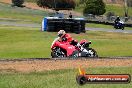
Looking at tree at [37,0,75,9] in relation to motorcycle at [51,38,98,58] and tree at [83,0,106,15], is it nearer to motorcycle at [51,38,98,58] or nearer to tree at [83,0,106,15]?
tree at [83,0,106,15]

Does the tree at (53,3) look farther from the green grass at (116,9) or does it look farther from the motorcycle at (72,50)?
the motorcycle at (72,50)

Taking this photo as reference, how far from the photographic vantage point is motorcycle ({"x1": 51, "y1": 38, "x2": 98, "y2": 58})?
19453 mm

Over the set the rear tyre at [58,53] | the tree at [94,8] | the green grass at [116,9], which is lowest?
the green grass at [116,9]

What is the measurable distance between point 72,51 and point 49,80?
29.3 ft

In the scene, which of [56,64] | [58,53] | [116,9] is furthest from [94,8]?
[56,64]

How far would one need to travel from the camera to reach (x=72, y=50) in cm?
1964

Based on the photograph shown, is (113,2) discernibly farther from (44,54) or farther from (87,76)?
(87,76)

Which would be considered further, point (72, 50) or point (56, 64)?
point (72, 50)

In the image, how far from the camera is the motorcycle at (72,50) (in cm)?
1945

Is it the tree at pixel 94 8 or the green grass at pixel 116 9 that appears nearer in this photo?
the tree at pixel 94 8

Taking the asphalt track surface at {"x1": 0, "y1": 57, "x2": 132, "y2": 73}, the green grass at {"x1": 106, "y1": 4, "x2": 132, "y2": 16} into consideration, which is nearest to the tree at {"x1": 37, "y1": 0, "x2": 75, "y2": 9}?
the green grass at {"x1": 106, "y1": 4, "x2": 132, "y2": 16}

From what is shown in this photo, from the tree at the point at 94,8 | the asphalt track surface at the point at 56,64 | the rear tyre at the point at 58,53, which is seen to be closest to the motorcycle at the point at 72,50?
the rear tyre at the point at 58,53

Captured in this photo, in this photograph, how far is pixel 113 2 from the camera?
130375mm

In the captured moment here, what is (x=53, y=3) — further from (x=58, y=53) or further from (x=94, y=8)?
(x=58, y=53)
